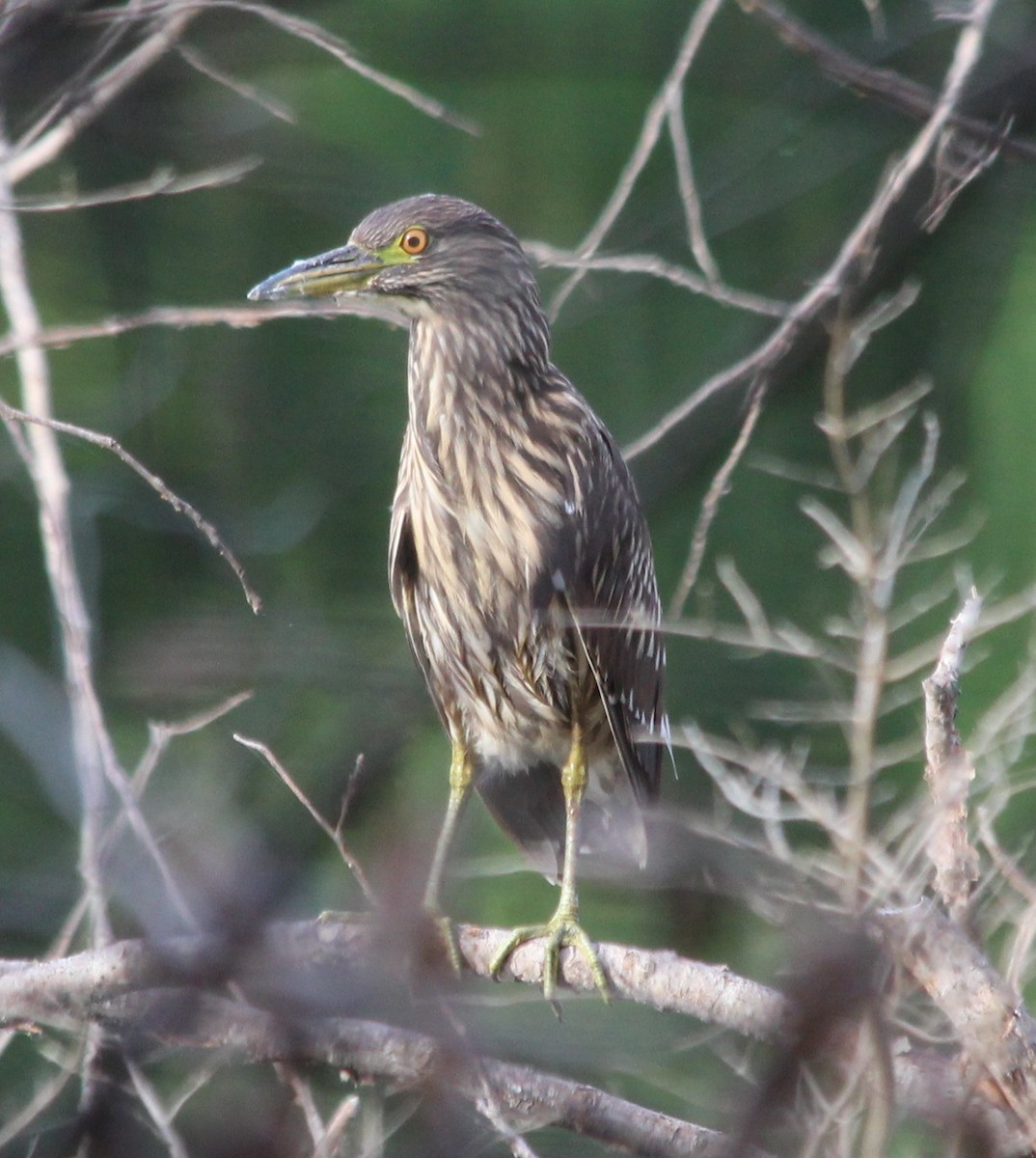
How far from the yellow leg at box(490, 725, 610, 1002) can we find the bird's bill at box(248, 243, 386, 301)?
0.98 m

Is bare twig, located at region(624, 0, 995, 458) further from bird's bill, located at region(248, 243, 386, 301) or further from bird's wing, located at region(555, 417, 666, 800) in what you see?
bird's bill, located at region(248, 243, 386, 301)

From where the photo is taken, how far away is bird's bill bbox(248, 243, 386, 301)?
2684mm

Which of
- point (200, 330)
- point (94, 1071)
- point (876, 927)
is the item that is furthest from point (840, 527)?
point (200, 330)

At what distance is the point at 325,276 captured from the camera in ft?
9.06

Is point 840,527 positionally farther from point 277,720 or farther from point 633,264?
point 277,720

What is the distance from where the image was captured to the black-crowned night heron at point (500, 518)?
113 inches

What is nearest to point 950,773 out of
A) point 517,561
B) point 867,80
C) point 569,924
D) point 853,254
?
point 569,924

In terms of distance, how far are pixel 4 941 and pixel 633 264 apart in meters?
2.96

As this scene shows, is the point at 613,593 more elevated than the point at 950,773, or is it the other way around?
the point at 950,773

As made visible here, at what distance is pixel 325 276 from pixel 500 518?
0.54m

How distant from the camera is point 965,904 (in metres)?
1.93

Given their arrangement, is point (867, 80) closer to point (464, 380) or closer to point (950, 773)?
point (464, 380)

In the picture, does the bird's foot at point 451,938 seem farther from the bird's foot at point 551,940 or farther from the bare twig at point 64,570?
the bare twig at point 64,570

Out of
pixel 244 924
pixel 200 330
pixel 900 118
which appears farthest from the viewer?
pixel 200 330
